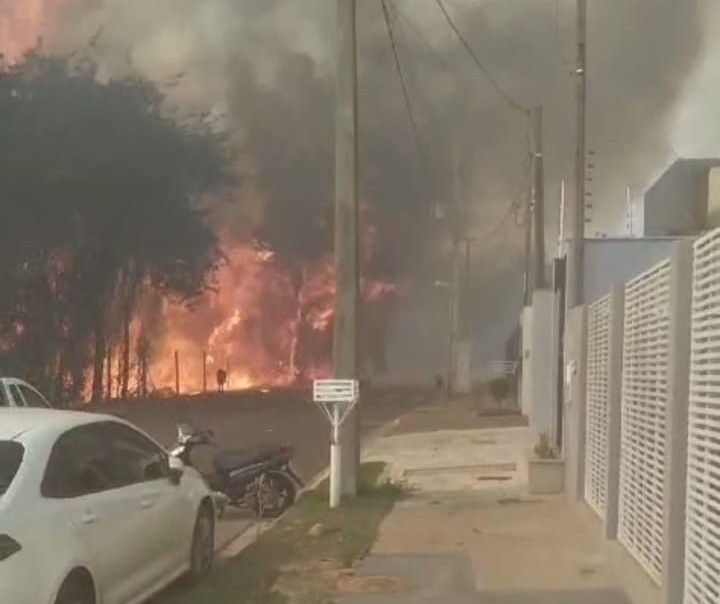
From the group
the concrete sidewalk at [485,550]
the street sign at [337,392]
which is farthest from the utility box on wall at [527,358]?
the street sign at [337,392]

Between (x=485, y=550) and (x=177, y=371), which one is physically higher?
(x=177, y=371)

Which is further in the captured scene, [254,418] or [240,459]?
[254,418]

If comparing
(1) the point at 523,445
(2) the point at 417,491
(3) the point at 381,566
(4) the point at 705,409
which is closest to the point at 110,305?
(1) the point at 523,445

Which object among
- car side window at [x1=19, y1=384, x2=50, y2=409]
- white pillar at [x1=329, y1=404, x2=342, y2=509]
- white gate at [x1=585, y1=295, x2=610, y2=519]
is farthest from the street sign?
car side window at [x1=19, y1=384, x2=50, y2=409]

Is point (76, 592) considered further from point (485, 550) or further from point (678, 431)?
point (485, 550)

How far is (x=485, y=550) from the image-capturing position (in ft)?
39.2

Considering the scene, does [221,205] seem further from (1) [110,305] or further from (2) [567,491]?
(2) [567,491]

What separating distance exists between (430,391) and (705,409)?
57431mm

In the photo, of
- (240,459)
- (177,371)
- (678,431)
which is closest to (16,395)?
(240,459)

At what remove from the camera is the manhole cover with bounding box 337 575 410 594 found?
9906mm

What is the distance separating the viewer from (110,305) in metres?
43.6

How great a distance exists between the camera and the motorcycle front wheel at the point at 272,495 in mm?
15078

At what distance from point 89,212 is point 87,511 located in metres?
33.2

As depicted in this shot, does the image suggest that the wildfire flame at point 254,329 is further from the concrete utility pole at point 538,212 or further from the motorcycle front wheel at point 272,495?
the motorcycle front wheel at point 272,495
